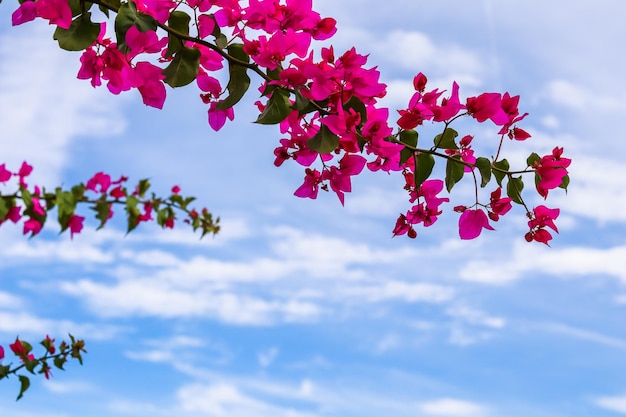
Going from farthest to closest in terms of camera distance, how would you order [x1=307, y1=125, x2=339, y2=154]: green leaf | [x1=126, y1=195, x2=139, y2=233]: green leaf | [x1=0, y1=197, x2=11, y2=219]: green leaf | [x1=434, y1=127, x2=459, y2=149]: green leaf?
1. [x1=126, y1=195, x2=139, y2=233]: green leaf
2. [x1=0, y1=197, x2=11, y2=219]: green leaf
3. [x1=434, y1=127, x2=459, y2=149]: green leaf
4. [x1=307, y1=125, x2=339, y2=154]: green leaf

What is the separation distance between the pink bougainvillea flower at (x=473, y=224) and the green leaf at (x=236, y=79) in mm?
774

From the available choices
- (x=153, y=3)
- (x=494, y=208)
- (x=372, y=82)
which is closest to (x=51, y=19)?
(x=153, y=3)

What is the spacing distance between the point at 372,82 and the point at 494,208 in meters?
0.59

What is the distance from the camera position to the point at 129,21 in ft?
5.63

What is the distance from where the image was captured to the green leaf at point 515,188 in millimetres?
2109

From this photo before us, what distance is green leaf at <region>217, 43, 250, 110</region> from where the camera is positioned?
1.88m

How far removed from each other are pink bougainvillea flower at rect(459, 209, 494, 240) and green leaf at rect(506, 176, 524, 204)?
0.14 meters

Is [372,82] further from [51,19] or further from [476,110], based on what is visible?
[51,19]

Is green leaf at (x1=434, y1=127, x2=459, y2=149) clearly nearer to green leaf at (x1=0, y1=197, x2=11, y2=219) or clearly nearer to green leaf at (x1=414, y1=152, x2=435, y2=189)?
green leaf at (x1=414, y1=152, x2=435, y2=189)

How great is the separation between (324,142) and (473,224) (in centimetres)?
59

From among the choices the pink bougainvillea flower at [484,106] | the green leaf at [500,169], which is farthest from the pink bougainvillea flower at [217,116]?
the green leaf at [500,169]

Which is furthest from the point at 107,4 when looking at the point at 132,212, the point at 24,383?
the point at 24,383

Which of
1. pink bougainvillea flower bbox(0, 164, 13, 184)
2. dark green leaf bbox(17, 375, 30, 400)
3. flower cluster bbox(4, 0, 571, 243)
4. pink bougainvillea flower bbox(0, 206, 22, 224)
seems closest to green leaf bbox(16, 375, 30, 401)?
dark green leaf bbox(17, 375, 30, 400)

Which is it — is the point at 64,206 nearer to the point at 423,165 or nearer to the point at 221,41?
the point at 221,41
